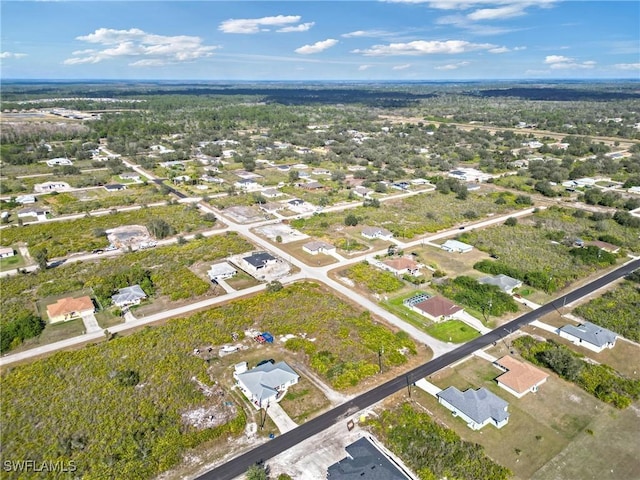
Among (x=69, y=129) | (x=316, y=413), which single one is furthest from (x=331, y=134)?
(x=316, y=413)

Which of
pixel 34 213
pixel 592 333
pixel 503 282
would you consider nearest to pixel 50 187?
pixel 34 213

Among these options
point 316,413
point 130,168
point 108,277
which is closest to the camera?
point 316,413

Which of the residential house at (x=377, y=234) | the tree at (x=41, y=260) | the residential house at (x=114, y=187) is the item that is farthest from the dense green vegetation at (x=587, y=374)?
the residential house at (x=114, y=187)

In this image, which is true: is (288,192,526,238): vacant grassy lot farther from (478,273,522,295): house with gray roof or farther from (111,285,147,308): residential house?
(111,285,147,308): residential house

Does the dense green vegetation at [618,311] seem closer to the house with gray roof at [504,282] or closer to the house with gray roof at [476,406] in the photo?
the house with gray roof at [504,282]

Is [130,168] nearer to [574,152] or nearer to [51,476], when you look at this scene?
[51,476]
